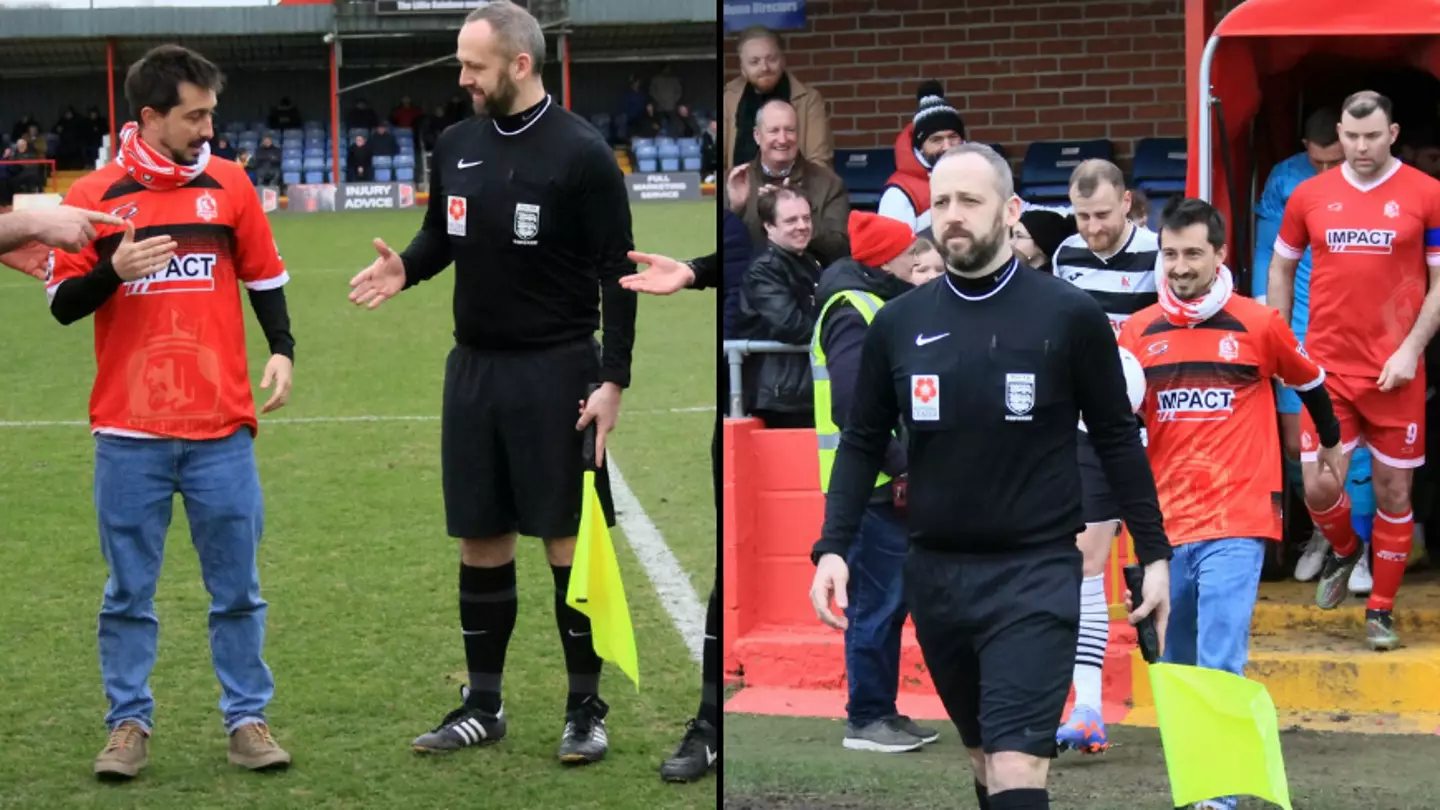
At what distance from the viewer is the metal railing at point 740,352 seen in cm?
696

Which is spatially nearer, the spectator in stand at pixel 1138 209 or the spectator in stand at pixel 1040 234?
the spectator in stand at pixel 1138 209

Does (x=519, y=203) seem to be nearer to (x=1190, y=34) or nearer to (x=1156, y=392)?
(x=1156, y=392)

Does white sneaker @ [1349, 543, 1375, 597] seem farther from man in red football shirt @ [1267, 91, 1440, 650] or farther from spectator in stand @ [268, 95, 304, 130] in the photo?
spectator in stand @ [268, 95, 304, 130]

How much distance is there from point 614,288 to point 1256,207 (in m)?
3.42

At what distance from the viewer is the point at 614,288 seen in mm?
4969

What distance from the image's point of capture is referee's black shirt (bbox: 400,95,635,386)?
4.95 metres

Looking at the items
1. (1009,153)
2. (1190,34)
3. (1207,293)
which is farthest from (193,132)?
(1009,153)

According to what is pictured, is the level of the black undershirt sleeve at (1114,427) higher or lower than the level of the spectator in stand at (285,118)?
lower

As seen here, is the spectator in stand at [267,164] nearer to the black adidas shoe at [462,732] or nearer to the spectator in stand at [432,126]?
the spectator in stand at [432,126]

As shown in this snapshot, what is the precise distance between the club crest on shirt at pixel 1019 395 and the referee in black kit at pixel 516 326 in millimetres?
1383

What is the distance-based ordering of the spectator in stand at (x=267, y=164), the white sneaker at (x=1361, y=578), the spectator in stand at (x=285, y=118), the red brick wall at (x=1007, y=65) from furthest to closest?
the spectator in stand at (x=285, y=118)
the spectator in stand at (x=267, y=164)
the red brick wall at (x=1007, y=65)
the white sneaker at (x=1361, y=578)

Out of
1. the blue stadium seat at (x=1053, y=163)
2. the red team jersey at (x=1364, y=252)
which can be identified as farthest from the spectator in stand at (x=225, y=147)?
the red team jersey at (x=1364, y=252)

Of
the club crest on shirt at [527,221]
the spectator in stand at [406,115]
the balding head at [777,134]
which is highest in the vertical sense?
the spectator in stand at [406,115]

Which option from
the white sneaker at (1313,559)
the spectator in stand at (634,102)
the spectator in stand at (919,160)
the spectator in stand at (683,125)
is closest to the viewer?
the white sneaker at (1313,559)
